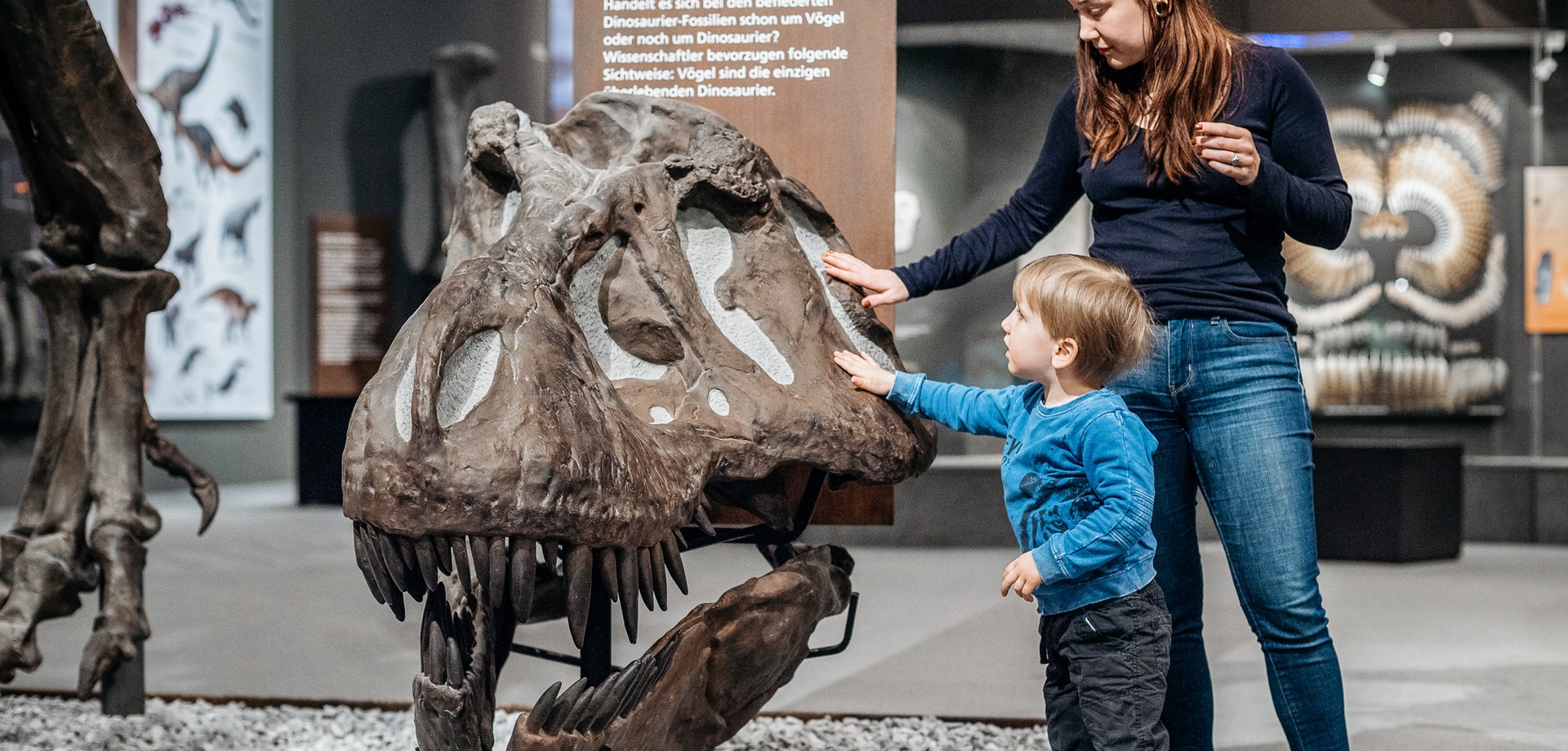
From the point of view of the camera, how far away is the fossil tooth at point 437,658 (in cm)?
203

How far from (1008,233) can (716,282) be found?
0.76 meters

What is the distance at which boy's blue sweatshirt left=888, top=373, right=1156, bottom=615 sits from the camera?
7.05 feet

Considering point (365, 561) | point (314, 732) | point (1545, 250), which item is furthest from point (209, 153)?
point (1545, 250)

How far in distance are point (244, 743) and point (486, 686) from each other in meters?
1.83

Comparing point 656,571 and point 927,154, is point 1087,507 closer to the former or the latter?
point 656,571

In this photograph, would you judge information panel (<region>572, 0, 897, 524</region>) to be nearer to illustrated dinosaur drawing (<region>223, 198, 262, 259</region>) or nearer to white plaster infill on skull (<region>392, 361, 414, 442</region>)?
white plaster infill on skull (<region>392, 361, 414, 442</region>)

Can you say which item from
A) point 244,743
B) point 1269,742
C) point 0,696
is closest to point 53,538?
point 244,743

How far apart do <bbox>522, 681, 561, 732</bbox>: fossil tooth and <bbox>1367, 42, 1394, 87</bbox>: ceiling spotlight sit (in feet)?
27.6

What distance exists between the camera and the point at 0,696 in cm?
422

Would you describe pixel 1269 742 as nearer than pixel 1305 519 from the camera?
No

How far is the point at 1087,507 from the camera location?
7.32ft

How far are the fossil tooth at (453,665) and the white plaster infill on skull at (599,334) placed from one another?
0.51 meters

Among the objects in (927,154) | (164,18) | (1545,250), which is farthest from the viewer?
(164,18)

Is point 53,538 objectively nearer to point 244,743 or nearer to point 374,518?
point 244,743
